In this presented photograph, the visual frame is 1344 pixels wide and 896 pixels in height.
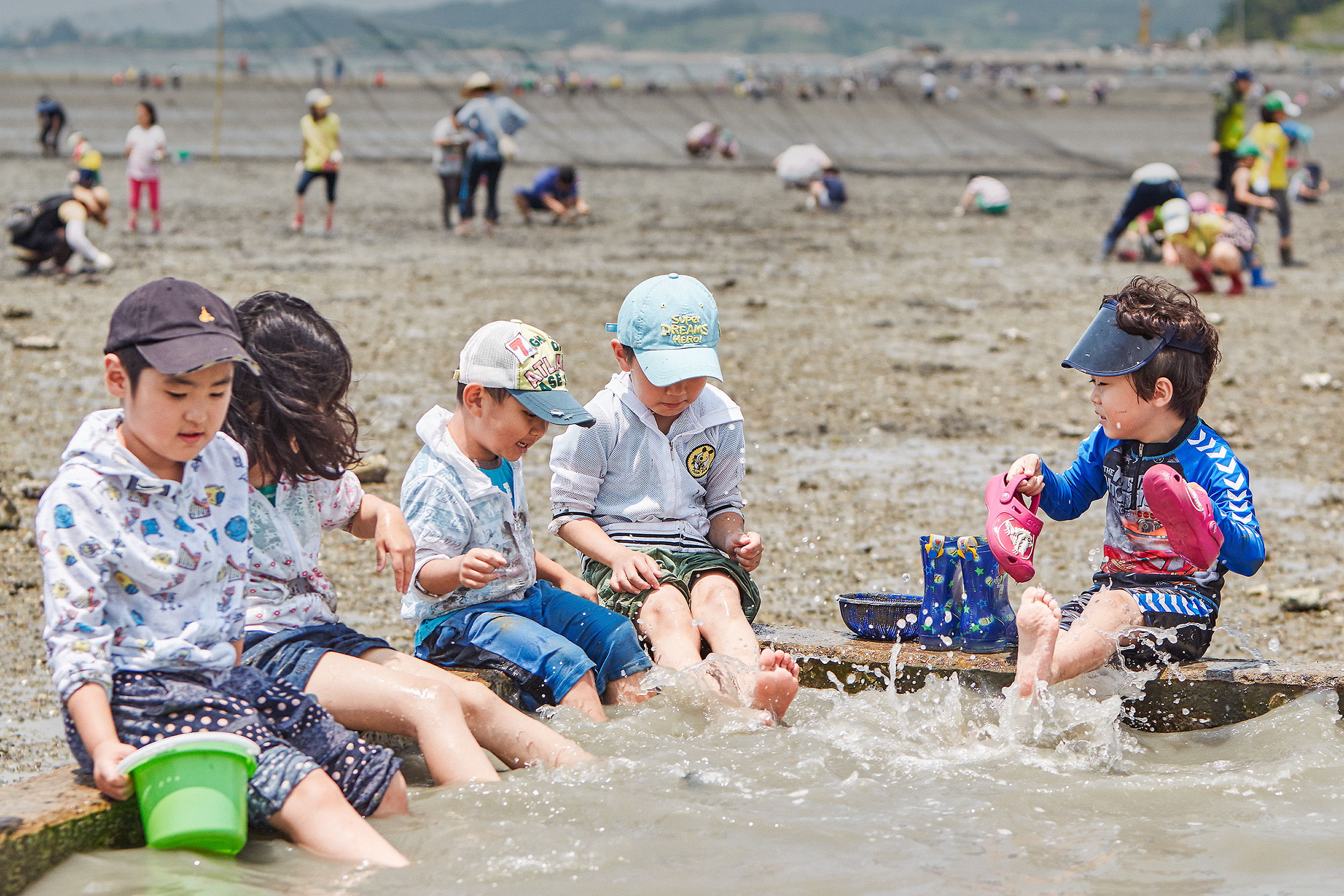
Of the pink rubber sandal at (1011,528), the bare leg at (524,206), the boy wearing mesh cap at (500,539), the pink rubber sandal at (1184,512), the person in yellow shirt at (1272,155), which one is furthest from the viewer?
the bare leg at (524,206)

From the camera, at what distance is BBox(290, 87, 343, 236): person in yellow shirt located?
54.1ft

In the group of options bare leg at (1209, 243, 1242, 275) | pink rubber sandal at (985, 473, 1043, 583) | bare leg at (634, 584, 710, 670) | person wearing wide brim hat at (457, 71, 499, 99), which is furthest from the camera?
person wearing wide brim hat at (457, 71, 499, 99)

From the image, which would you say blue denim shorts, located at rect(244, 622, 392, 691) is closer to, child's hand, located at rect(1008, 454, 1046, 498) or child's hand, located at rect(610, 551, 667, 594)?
child's hand, located at rect(610, 551, 667, 594)

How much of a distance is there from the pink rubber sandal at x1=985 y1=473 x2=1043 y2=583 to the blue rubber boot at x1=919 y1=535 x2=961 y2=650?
0.31 meters

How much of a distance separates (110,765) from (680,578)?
1.78 m

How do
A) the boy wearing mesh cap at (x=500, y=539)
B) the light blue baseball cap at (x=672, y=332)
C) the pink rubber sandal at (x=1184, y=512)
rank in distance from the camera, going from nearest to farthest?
the pink rubber sandal at (x=1184, y=512) → the boy wearing mesh cap at (x=500, y=539) → the light blue baseball cap at (x=672, y=332)

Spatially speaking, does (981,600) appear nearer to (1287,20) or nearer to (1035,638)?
(1035,638)

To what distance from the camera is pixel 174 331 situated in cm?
267

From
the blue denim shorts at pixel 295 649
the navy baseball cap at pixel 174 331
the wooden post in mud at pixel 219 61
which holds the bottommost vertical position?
the blue denim shorts at pixel 295 649

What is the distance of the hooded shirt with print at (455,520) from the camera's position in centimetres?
351

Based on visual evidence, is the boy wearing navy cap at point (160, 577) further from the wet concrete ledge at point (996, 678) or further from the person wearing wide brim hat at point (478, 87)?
the person wearing wide brim hat at point (478, 87)

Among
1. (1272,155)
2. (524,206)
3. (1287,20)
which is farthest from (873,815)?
(1287,20)

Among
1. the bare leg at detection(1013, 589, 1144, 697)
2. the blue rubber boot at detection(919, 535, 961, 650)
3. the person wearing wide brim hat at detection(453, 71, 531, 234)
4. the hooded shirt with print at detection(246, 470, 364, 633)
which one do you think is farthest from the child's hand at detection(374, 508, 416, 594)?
the person wearing wide brim hat at detection(453, 71, 531, 234)

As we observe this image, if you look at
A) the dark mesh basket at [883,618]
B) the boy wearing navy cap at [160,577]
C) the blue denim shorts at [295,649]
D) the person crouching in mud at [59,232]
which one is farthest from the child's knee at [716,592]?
the person crouching in mud at [59,232]
